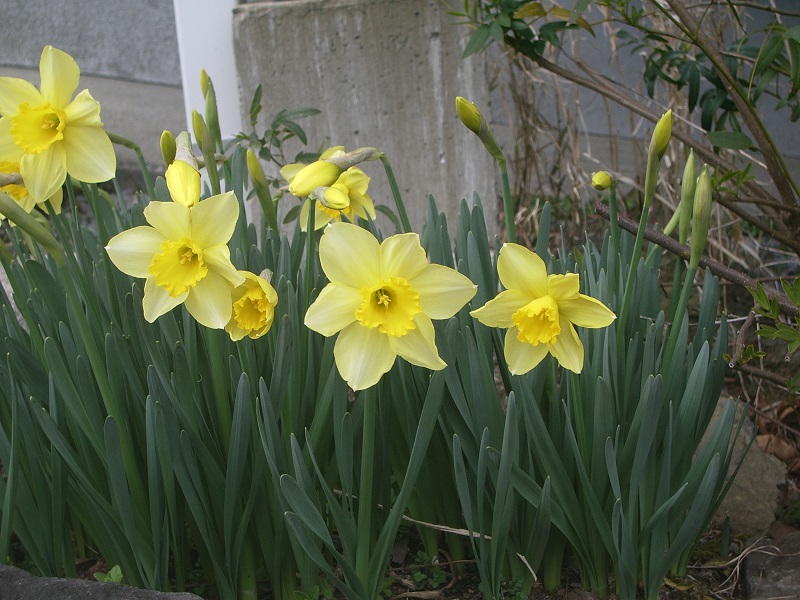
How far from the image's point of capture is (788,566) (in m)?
1.44

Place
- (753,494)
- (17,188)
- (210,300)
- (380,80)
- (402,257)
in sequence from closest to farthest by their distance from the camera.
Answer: (402,257)
(210,300)
(17,188)
(753,494)
(380,80)

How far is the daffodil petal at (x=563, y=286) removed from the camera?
1.04 m

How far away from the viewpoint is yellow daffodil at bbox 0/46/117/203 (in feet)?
3.75

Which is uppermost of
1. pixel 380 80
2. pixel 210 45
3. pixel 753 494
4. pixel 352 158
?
pixel 210 45

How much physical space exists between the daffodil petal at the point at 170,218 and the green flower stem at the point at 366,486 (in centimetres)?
32

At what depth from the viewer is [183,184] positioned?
1.06 metres

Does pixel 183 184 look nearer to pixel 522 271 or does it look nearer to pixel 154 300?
pixel 154 300

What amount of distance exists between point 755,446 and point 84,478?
5.05 feet

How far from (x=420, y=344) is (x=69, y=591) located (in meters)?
0.63

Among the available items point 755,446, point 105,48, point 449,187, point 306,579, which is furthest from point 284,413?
point 105,48

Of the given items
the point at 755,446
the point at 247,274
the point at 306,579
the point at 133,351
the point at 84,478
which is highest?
the point at 247,274

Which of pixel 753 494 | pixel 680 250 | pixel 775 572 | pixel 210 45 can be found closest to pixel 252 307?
pixel 680 250

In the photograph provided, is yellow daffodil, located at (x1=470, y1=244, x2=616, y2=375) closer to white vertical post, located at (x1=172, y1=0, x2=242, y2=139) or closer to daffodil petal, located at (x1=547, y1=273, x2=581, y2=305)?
daffodil petal, located at (x1=547, y1=273, x2=581, y2=305)

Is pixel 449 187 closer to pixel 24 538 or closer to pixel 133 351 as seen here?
pixel 133 351
